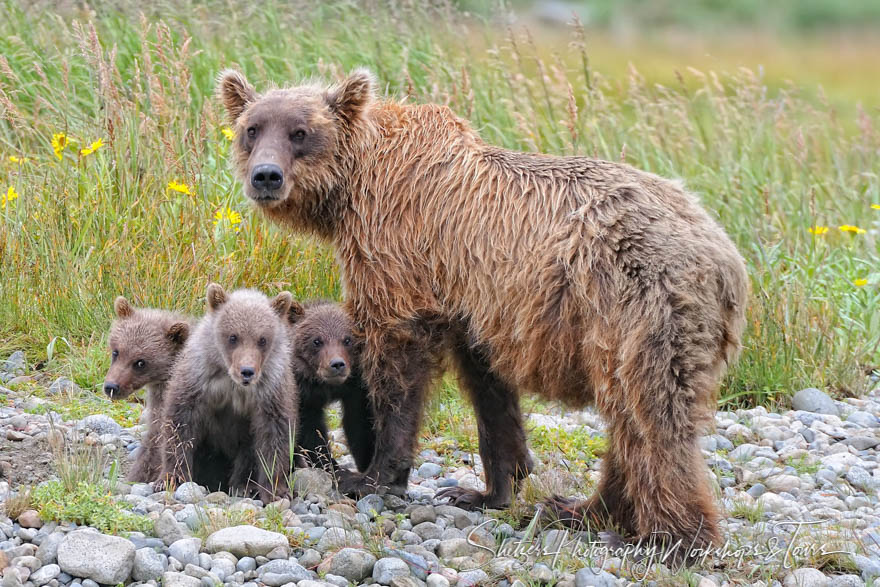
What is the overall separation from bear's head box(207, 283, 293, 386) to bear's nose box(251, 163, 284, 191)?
548mm

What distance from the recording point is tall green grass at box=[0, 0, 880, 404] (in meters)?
7.30

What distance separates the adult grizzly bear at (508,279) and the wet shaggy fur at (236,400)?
476mm

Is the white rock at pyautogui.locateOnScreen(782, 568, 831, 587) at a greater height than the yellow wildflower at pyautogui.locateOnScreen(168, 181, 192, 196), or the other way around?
the yellow wildflower at pyautogui.locateOnScreen(168, 181, 192, 196)

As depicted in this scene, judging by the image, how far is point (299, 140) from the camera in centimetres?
586

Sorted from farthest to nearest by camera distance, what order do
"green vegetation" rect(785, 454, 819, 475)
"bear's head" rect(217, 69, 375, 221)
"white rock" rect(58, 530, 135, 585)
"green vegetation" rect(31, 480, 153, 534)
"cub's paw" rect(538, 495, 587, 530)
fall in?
"green vegetation" rect(785, 454, 819, 475), "bear's head" rect(217, 69, 375, 221), "cub's paw" rect(538, 495, 587, 530), "green vegetation" rect(31, 480, 153, 534), "white rock" rect(58, 530, 135, 585)

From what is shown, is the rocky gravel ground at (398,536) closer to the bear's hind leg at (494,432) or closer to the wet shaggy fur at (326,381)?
the bear's hind leg at (494,432)

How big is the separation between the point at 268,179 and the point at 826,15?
3454 centimetres

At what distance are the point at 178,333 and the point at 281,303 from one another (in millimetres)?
655

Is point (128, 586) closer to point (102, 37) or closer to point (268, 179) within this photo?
point (268, 179)

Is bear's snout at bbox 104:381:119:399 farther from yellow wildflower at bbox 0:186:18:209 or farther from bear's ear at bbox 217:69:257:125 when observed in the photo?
yellow wildflower at bbox 0:186:18:209

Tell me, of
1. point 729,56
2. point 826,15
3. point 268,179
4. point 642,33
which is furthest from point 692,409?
point 826,15

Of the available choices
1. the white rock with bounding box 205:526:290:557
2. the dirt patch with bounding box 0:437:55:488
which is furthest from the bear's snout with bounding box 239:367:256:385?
the dirt patch with bounding box 0:437:55:488

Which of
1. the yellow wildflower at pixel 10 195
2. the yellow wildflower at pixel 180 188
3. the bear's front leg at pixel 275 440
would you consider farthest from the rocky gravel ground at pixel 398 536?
the yellow wildflower at pixel 180 188

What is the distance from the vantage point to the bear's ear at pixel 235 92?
6.17 m
